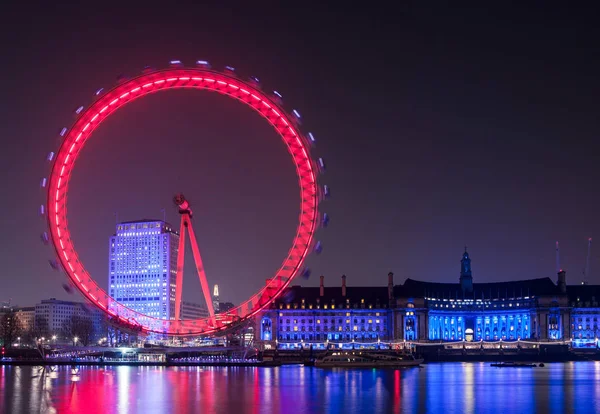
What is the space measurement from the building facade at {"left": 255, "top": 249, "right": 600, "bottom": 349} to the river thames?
77335 mm

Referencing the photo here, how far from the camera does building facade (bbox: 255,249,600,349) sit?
558 feet

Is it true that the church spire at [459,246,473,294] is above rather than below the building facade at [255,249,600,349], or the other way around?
above

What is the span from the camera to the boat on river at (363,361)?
11306 centimetres

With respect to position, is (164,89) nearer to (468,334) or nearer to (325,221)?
(325,221)

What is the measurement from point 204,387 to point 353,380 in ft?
53.4

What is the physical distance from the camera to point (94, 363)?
120875 millimetres

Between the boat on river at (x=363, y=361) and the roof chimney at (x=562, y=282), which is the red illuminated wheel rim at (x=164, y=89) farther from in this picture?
the roof chimney at (x=562, y=282)

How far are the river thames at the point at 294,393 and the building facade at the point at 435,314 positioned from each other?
7734 cm

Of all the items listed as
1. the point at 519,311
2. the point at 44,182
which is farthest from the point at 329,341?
the point at 44,182

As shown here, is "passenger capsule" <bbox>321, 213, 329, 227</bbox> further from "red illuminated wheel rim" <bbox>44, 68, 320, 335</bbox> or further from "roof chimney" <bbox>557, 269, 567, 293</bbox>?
"roof chimney" <bbox>557, 269, 567, 293</bbox>

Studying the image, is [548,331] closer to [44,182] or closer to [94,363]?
[94,363]

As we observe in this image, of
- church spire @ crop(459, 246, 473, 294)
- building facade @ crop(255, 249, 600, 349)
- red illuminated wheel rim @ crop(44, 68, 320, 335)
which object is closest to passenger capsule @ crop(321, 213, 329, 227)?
red illuminated wheel rim @ crop(44, 68, 320, 335)

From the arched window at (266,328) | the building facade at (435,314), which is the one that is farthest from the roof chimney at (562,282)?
the arched window at (266,328)

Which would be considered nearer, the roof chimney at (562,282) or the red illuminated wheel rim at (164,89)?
the red illuminated wheel rim at (164,89)
